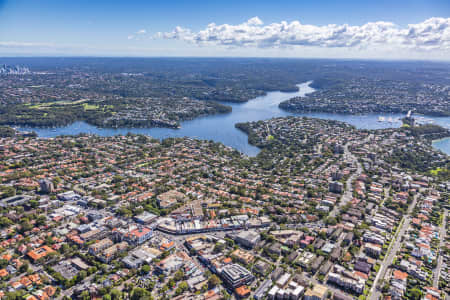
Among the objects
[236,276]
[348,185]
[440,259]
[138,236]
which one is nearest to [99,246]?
[138,236]

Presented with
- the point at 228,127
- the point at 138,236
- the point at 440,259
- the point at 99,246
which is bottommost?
the point at 440,259

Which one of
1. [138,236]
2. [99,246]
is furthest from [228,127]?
[99,246]

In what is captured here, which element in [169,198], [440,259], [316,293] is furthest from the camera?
[169,198]

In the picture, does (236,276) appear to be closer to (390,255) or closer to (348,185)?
(390,255)

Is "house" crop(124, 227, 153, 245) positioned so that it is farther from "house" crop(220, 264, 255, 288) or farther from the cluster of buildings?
"house" crop(220, 264, 255, 288)

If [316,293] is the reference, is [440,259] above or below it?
below

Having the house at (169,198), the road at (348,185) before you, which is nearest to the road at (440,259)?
the road at (348,185)

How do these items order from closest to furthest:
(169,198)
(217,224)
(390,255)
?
(390,255), (217,224), (169,198)

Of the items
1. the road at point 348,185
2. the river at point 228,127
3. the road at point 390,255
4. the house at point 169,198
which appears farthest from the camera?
the river at point 228,127

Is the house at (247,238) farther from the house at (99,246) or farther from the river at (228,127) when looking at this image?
the river at (228,127)

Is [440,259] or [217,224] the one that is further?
[217,224]

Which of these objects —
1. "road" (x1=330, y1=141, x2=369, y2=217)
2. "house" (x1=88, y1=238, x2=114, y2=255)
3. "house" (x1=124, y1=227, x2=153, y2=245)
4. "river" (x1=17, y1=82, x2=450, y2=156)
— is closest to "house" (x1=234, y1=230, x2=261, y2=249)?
"house" (x1=124, y1=227, x2=153, y2=245)
